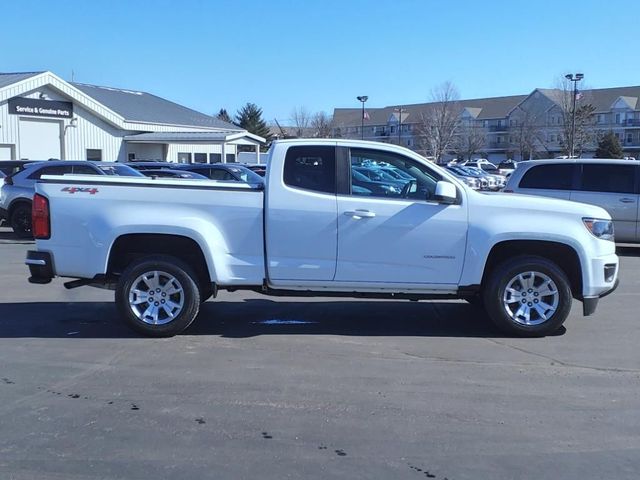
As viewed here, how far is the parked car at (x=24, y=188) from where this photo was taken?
16.6 m

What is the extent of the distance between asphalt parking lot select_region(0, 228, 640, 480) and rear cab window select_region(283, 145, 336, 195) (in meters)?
1.59

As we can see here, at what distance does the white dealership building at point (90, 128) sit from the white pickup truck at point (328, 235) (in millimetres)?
32777

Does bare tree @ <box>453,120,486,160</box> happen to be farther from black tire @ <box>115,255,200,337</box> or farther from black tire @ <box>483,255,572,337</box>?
black tire @ <box>115,255,200,337</box>

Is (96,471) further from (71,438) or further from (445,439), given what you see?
(445,439)

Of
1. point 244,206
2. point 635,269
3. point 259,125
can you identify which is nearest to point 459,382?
point 244,206

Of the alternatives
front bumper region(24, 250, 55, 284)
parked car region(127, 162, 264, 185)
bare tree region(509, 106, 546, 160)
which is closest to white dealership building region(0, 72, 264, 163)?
parked car region(127, 162, 264, 185)

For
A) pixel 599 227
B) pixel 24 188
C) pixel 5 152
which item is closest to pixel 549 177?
pixel 599 227

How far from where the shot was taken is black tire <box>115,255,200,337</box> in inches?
281

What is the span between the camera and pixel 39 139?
39.2 m

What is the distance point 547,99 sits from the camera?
91188mm

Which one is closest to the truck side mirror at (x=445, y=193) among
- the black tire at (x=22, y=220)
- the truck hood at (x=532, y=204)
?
the truck hood at (x=532, y=204)

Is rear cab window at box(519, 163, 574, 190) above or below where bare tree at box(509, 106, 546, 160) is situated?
below

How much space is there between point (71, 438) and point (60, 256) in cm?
296

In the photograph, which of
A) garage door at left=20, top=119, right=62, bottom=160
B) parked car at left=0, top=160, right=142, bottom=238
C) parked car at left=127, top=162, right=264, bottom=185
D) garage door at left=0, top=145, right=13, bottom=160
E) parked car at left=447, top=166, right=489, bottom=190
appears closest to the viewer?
parked car at left=0, top=160, right=142, bottom=238
